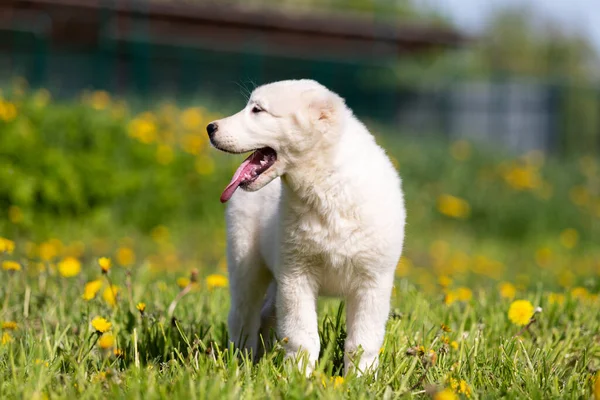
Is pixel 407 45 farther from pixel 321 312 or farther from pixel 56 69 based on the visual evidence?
pixel 321 312

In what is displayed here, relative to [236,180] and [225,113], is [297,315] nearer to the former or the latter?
[236,180]

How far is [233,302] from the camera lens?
3.82 metres

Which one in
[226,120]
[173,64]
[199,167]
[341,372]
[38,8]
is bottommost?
[341,372]

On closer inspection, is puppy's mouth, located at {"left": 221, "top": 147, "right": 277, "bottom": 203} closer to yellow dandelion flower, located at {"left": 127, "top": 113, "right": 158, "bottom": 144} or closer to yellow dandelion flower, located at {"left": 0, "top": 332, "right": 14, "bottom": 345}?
yellow dandelion flower, located at {"left": 0, "top": 332, "right": 14, "bottom": 345}

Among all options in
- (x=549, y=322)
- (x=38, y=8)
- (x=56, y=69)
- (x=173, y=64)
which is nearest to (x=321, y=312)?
(x=549, y=322)

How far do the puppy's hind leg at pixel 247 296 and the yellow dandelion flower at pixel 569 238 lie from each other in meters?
6.09

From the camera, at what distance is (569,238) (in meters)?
9.27

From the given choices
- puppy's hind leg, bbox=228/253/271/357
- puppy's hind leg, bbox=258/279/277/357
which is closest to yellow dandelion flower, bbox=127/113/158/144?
puppy's hind leg, bbox=258/279/277/357

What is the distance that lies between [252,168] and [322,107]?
1.21 feet

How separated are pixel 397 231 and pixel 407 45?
18561 mm

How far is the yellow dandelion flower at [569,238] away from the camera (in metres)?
9.18

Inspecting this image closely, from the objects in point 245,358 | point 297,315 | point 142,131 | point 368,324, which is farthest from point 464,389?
point 142,131

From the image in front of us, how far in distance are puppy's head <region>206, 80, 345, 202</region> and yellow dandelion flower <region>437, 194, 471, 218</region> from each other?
5.69m

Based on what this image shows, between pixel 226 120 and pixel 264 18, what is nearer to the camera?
pixel 226 120
